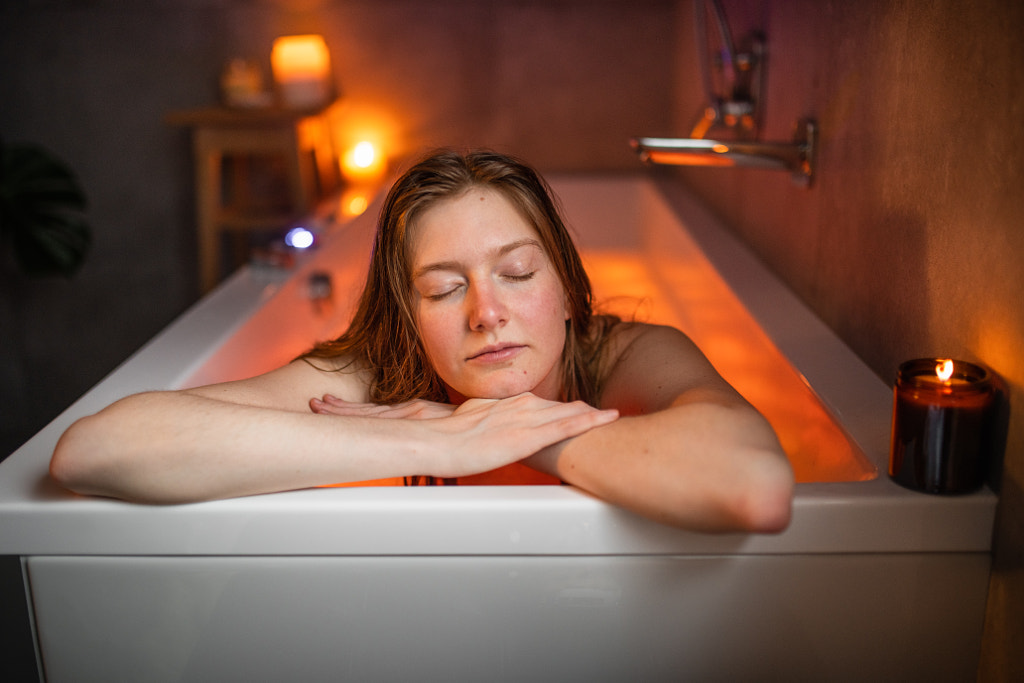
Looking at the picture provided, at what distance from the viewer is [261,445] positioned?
0.97 meters

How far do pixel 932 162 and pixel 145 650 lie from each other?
3.72 feet

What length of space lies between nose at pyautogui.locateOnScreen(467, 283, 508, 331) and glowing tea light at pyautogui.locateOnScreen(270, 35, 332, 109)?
86.9 inches

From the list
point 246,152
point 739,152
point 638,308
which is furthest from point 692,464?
point 246,152

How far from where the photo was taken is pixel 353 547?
38.8 inches

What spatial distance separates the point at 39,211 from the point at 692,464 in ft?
9.32

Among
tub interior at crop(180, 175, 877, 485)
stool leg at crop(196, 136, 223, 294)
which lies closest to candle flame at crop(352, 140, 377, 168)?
stool leg at crop(196, 136, 223, 294)

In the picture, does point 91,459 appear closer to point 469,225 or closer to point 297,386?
point 297,386

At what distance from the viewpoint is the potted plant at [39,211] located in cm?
296

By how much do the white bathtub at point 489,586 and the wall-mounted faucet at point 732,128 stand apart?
689 millimetres

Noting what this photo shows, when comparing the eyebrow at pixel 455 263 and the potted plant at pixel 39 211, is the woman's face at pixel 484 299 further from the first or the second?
the potted plant at pixel 39 211

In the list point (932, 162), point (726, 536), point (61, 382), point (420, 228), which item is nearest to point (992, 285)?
point (932, 162)

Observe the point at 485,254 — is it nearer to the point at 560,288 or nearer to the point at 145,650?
the point at 560,288

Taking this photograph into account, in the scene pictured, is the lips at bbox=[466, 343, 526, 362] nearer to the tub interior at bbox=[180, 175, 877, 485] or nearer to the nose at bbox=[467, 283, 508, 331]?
the nose at bbox=[467, 283, 508, 331]

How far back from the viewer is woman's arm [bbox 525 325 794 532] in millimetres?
872
